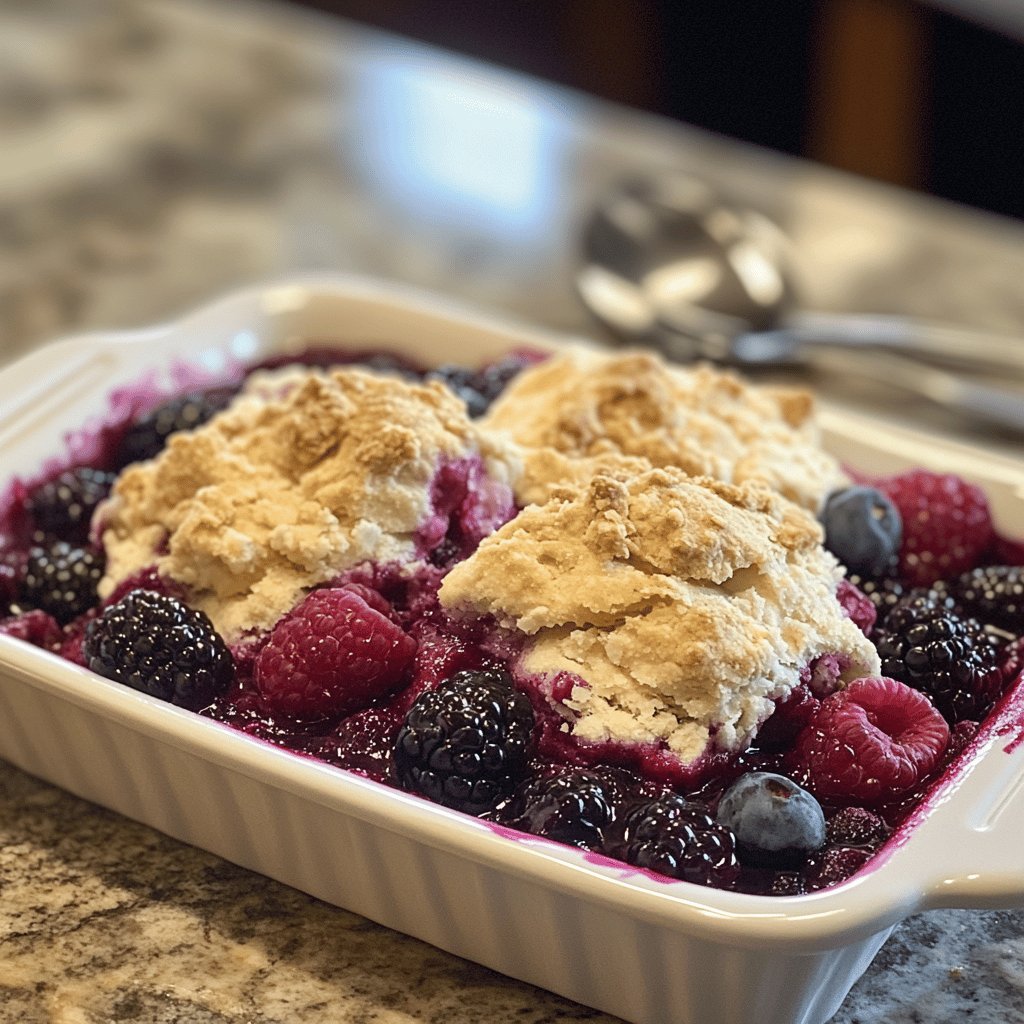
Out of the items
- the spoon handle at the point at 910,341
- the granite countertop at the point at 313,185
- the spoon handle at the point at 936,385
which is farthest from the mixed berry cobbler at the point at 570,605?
the spoon handle at the point at 910,341

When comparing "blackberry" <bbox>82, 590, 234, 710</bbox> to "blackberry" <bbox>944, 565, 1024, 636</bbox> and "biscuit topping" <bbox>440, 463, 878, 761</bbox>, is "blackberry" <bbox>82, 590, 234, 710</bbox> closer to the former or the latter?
"biscuit topping" <bbox>440, 463, 878, 761</bbox>

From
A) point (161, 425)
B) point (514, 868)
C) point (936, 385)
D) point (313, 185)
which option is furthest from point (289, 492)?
point (313, 185)

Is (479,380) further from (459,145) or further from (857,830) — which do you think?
(459,145)

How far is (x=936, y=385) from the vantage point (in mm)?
2982

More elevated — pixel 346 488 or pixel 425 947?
pixel 346 488

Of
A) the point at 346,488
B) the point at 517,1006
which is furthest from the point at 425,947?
the point at 346,488

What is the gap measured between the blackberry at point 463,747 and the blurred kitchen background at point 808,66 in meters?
3.55

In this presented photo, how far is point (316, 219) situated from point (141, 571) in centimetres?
181

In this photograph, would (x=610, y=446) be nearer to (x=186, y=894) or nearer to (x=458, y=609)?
(x=458, y=609)

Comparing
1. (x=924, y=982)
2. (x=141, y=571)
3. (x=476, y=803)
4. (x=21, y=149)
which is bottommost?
(x=924, y=982)

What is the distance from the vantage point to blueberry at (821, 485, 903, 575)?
6.70ft

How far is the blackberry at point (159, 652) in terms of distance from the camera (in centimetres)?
175

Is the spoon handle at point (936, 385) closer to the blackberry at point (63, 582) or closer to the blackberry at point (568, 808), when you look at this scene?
Answer: the blackberry at point (568, 808)

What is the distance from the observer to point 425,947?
5.74 ft
